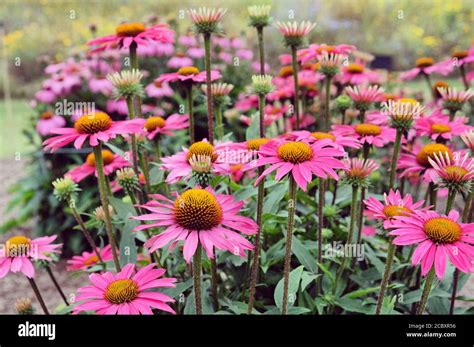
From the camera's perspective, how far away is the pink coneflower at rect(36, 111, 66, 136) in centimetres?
202

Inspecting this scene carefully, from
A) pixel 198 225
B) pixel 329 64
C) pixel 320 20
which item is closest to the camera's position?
pixel 198 225

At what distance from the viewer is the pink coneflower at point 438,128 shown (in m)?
0.99

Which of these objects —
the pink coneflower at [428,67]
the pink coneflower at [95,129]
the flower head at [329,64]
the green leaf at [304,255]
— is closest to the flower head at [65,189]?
the pink coneflower at [95,129]

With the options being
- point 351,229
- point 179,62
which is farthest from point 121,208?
point 179,62

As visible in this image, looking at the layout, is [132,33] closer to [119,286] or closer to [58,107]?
[119,286]

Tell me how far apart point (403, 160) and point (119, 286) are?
1.80ft

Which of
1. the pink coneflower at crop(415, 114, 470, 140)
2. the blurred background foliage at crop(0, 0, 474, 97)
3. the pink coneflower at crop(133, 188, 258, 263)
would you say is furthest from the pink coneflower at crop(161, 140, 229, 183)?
the blurred background foliage at crop(0, 0, 474, 97)

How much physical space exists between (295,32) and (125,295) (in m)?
0.58

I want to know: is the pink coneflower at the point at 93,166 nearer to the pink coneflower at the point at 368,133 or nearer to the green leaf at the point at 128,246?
the green leaf at the point at 128,246

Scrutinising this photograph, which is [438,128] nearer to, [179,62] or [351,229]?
[351,229]

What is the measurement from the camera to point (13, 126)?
9.67ft

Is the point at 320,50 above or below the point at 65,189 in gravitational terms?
above

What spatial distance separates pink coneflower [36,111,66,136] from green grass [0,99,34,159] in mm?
597
